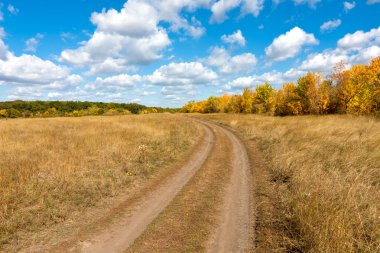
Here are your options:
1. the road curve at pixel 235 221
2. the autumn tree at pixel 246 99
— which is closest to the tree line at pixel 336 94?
the autumn tree at pixel 246 99

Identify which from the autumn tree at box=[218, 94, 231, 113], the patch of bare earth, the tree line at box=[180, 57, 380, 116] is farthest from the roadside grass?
the autumn tree at box=[218, 94, 231, 113]

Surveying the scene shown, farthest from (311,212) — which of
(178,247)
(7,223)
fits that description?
(7,223)

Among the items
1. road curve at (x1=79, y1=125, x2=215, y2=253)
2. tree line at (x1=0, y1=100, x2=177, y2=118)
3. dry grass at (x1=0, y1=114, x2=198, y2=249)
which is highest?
tree line at (x1=0, y1=100, x2=177, y2=118)

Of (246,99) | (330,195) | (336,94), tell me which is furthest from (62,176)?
(246,99)

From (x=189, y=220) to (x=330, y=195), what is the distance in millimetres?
4241

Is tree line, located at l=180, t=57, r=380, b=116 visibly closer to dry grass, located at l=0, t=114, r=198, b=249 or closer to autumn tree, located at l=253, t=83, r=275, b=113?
autumn tree, located at l=253, t=83, r=275, b=113

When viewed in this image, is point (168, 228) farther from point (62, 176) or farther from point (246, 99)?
point (246, 99)

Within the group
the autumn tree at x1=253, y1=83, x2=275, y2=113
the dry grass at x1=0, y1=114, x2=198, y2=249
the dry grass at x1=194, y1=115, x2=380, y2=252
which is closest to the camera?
the dry grass at x1=194, y1=115, x2=380, y2=252

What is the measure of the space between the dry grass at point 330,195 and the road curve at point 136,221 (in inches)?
140

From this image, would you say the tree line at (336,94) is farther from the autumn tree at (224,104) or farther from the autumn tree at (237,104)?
the autumn tree at (224,104)

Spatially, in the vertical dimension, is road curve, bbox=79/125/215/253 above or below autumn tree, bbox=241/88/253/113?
below

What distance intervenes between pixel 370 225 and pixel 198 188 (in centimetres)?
539

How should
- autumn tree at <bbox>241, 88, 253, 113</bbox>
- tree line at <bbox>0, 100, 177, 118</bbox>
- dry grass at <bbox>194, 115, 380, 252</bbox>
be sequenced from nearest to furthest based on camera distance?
dry grass at <bbox>194, 115, 380, 252</bbox>
autumn tree at <bbox>241, 88, 253, 113</bbox>
tree line at <bbox>0, 100, 177, 118</bbox>

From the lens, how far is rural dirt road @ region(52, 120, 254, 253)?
5473 millimetres
